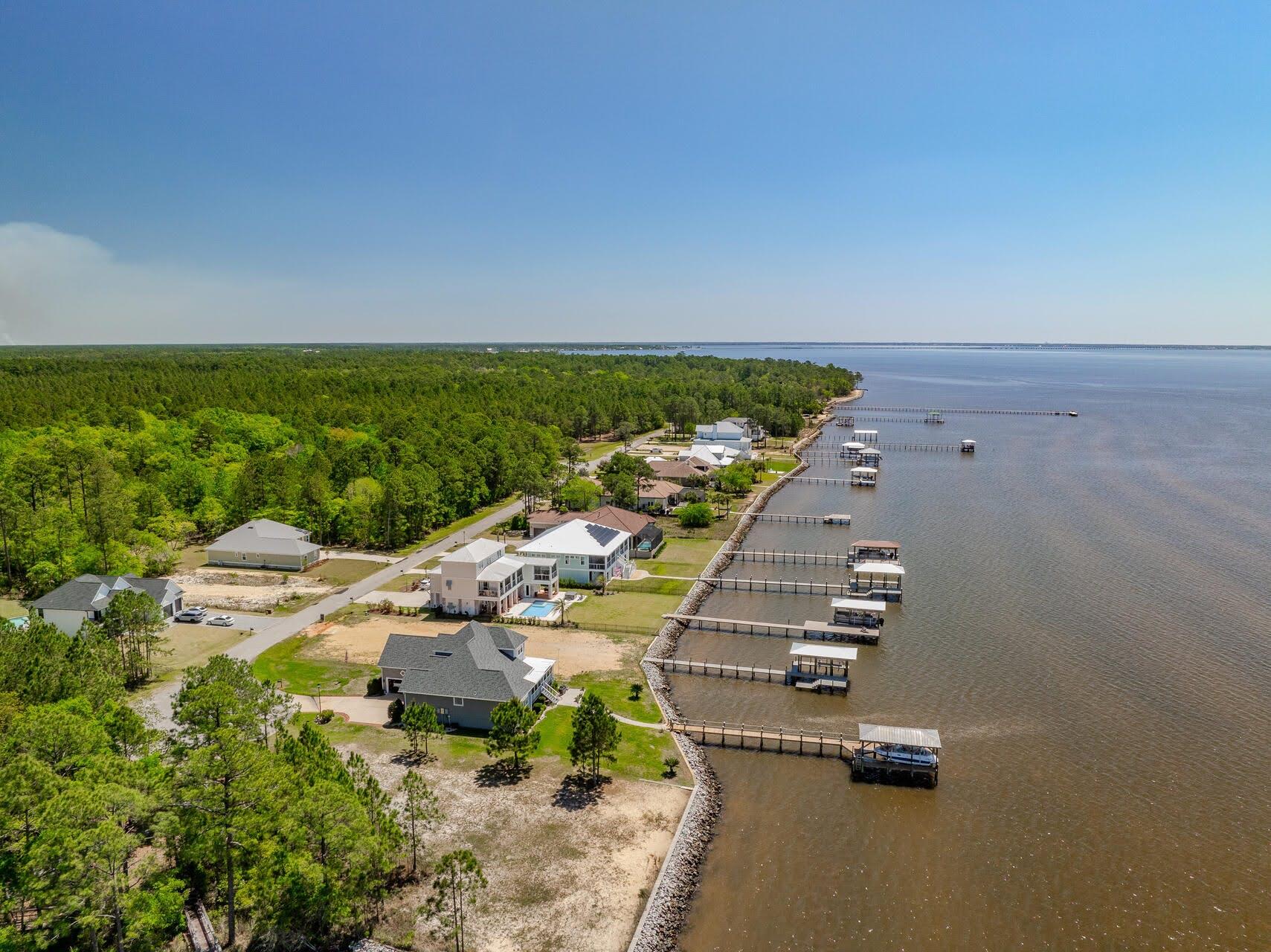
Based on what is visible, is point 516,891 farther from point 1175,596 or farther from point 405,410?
point 405,410

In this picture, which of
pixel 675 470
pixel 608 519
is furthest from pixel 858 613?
pixel 675 470

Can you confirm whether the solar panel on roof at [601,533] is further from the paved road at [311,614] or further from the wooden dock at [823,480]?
the wooden dock at [823,480]

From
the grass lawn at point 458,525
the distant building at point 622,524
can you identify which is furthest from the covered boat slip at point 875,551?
the grass lawn at point 458,525

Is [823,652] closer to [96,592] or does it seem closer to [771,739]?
[771,739]

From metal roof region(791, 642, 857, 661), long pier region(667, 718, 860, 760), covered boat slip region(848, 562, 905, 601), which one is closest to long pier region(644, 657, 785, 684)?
metal roof region(791, 642, 857, 661)

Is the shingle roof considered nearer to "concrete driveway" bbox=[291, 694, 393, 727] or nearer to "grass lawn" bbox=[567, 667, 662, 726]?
"concrete driveway" bbox=[291, 694, 393, 727]

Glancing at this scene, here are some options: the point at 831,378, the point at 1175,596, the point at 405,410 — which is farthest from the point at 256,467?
the point at 831,378
